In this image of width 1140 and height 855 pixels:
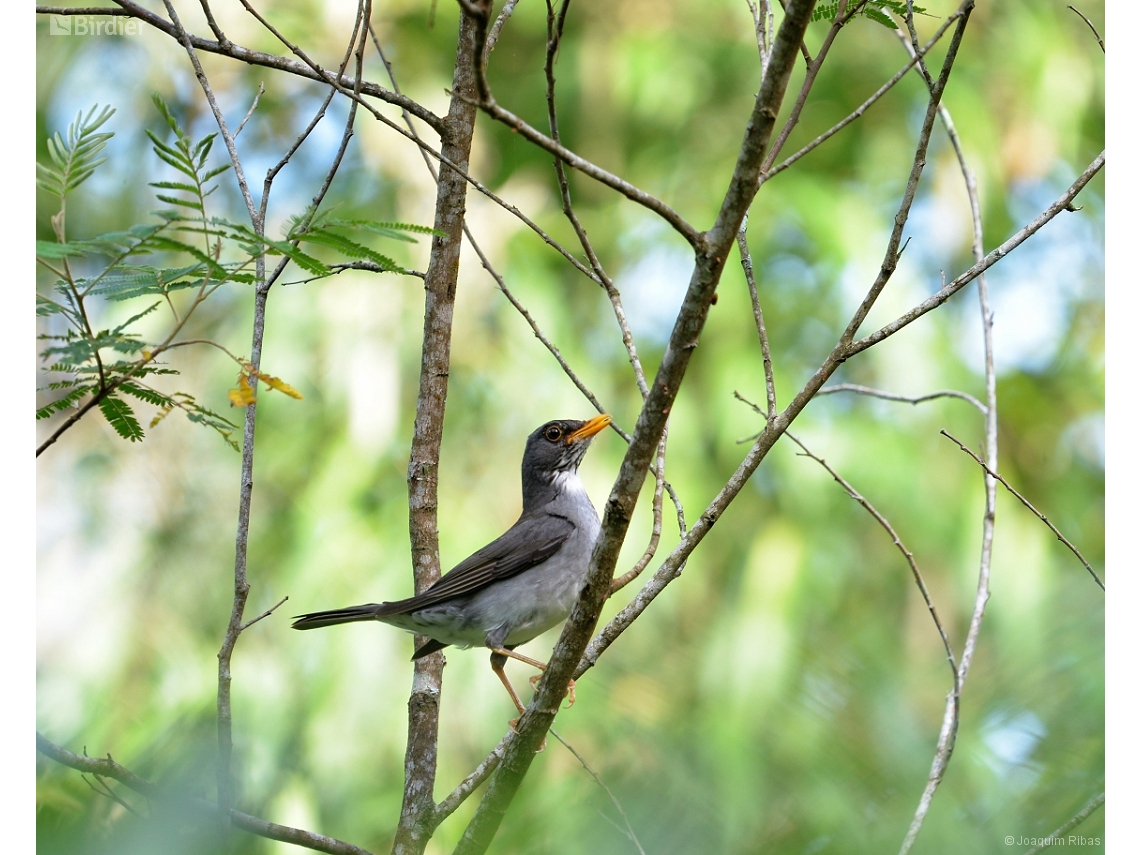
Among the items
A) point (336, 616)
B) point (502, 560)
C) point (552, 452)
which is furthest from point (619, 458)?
point (336, 616)

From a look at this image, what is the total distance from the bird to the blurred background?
5.86ft

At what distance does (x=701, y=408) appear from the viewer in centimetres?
704

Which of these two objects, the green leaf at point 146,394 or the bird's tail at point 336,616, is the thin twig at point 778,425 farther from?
the green leaf at point 146,394

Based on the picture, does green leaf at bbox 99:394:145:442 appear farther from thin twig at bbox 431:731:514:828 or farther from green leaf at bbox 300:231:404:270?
thin twig at bbox 431:731:514:828

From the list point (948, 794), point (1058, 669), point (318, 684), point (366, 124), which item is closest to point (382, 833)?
point (318, 684)

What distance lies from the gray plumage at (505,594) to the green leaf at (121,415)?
1317 mm

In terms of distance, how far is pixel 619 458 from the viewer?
657 centimetres

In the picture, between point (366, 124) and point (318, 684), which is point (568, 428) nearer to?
point (318, 684)

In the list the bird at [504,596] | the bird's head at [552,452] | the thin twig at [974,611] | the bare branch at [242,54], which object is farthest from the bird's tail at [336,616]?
the thin twig at [974,611]

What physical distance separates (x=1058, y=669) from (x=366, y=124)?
5.84 meters

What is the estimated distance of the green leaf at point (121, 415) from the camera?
228 cm

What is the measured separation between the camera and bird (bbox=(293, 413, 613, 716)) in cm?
363

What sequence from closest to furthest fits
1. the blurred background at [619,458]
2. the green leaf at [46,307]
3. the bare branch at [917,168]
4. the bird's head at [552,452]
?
1. the green leaf at [46,307]
2. the bare branch at [917,168]
3. the bird's head at [552,452]
4. the blurred background at [619,458]

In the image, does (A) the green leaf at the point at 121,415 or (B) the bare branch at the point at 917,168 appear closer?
(A) the green leaf at the point at 121,415
